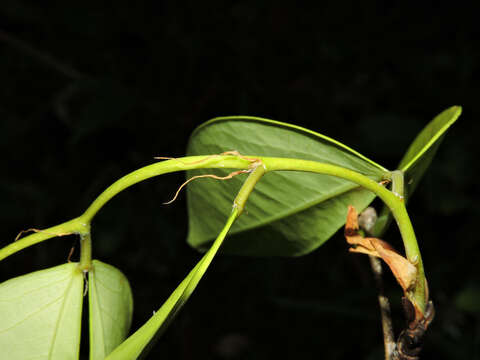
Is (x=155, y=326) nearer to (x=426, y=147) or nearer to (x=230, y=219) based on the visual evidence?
(x=230, y=219)

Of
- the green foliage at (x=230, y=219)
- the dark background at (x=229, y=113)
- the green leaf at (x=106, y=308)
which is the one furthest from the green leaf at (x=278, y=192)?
the dark background at (x=229, y=113)

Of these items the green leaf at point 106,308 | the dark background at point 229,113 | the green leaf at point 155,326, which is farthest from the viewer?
the dark background at point 229,113

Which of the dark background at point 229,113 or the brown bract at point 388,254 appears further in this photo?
the dark background at point 229,113

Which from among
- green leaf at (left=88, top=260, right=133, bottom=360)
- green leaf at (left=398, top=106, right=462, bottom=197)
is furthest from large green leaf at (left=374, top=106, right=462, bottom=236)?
green leaf at (left=88, top=260, right=133, bottom=360)

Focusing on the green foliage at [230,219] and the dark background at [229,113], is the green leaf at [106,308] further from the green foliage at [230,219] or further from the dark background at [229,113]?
the dark background at [229,113]

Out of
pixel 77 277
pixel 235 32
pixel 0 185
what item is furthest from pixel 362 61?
pixel 77 277

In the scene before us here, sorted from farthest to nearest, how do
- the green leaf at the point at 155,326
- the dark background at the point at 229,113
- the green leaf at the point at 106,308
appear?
the dark background at the point at 229,113 → the green leaf at the point at 106,308 → the green leaf at the point at 155,326

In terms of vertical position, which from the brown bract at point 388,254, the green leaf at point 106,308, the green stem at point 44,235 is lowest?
the green leaf at point 106,308
